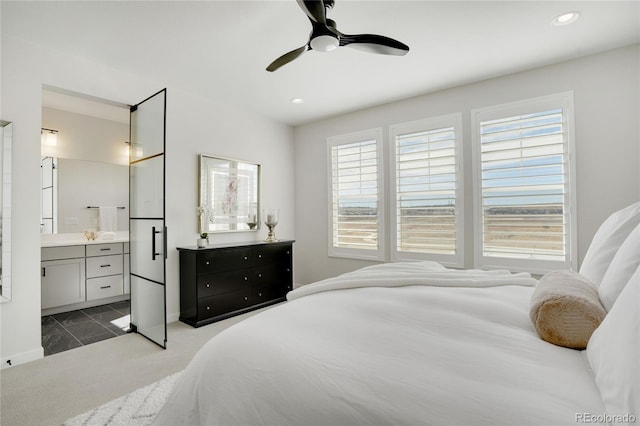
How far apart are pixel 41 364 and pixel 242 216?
8.35 ft

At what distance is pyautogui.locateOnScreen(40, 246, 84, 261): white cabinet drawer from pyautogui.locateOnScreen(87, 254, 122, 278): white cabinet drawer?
17cm

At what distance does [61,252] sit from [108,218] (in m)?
0.92

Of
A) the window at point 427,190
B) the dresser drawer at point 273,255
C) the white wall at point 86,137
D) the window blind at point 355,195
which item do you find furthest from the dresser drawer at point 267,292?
the white wall at point 86,137

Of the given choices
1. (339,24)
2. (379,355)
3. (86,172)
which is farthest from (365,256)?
(86,172)

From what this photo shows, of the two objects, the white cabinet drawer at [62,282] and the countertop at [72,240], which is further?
the countertop at [72,240]

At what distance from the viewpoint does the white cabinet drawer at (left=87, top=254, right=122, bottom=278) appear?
170 inches

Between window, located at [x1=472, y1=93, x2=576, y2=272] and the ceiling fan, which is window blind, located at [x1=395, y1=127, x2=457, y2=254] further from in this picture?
the ceiling fan

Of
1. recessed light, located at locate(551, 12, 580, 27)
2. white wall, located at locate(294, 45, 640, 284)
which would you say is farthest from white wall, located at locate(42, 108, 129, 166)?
recessed light, located at locate(551, 12, 580, 27)

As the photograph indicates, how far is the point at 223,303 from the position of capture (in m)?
3.73

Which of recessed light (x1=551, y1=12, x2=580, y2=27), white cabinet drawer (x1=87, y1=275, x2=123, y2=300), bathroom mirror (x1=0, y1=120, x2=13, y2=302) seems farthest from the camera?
white cabinet drawer (x1=87, y1=275, x2=123, y2=300)

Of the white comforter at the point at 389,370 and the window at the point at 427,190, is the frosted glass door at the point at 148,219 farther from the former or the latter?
the window at the point at 427,190

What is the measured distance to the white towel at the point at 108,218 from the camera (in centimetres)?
479

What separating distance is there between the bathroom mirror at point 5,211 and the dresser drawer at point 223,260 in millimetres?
1539

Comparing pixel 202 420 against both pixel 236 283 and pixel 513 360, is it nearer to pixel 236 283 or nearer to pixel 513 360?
pixel 513 360
